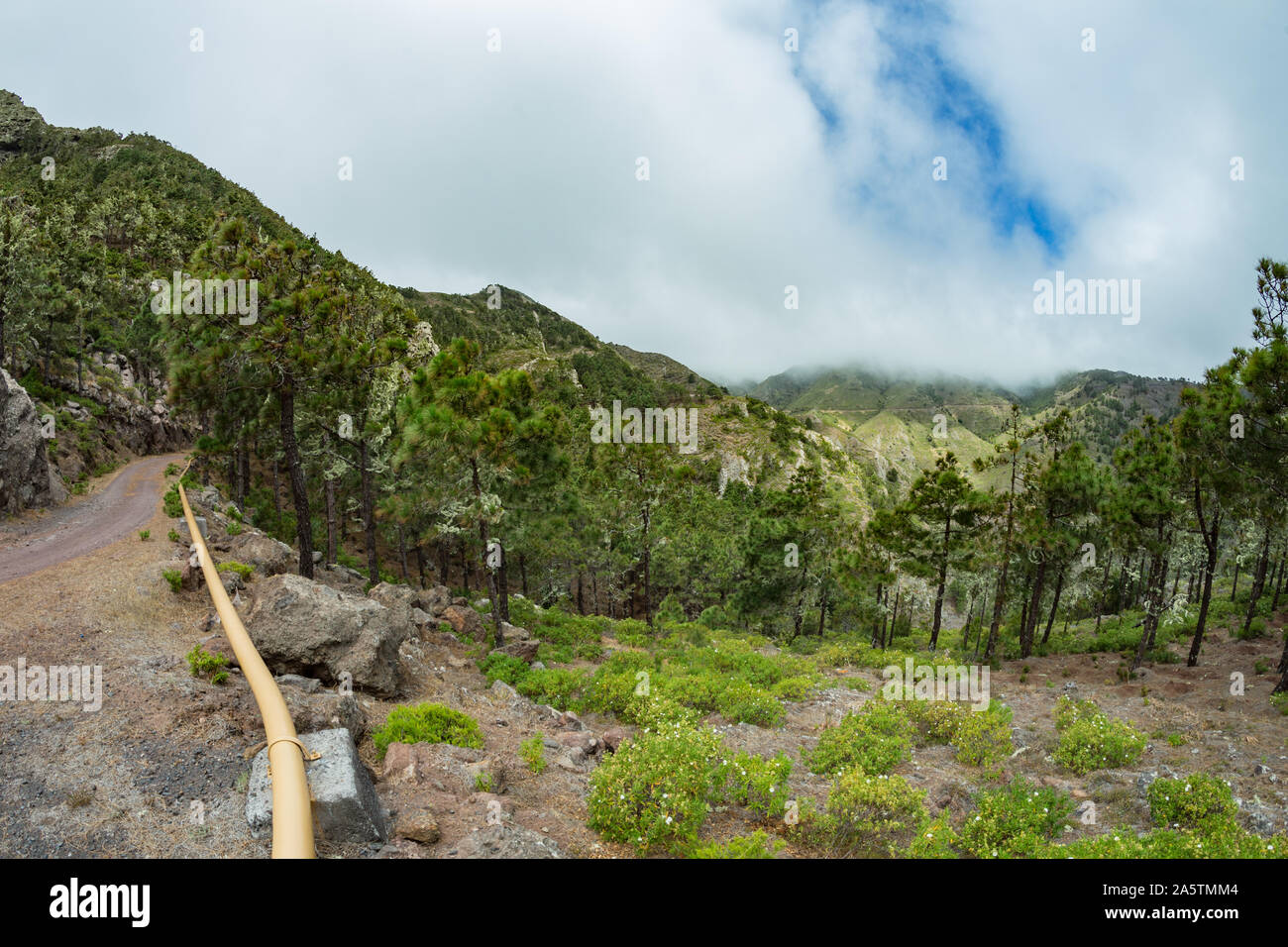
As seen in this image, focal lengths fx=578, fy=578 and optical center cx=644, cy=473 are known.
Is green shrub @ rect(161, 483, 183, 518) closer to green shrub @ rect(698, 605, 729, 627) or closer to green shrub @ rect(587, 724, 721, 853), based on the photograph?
green shrub @ rect(587, 724, 721, 853)

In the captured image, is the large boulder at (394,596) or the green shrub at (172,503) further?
the green shrub at (172,503)

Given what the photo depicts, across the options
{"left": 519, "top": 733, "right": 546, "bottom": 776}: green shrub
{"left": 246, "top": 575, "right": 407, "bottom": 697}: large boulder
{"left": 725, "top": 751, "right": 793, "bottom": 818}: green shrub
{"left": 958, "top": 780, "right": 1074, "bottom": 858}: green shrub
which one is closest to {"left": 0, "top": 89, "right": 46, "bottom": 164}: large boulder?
{"left": 246, "top": 575, "right": 407, "bottom": 697}: large boulder

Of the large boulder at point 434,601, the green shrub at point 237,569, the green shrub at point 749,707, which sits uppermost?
the green shrub at point 237,569

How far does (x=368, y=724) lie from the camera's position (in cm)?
1050

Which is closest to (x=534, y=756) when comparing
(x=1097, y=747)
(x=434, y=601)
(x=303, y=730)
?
(x=303, y=730)

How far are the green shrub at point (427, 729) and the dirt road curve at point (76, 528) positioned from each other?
12345 mm

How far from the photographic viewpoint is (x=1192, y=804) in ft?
31.8

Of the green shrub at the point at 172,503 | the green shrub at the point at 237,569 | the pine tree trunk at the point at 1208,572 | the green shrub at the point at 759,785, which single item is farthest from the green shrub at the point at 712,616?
the green shrub at the point at 172,503

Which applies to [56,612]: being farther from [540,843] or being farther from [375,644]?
[540,843]

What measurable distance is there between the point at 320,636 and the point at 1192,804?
16.1 metres

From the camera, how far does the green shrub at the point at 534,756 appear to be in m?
9.84

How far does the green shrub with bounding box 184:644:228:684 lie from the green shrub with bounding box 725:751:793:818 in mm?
8975

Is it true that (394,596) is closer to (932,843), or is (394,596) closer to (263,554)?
(263,554)

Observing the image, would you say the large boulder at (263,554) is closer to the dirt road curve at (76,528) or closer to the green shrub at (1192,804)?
the dirt road curve at (76,528)
